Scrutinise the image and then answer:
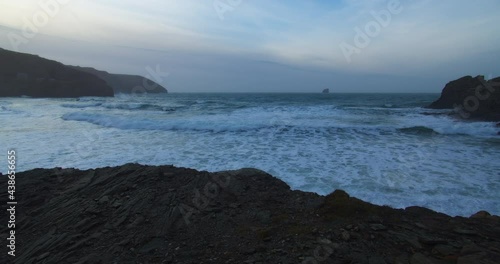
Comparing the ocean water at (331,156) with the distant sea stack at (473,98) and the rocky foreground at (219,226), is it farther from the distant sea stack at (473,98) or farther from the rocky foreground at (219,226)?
the distant sea stack at (473,98)

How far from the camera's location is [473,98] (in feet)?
103

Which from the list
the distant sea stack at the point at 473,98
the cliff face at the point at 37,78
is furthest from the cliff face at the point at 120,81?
the distant sea stack at the point at 473,98

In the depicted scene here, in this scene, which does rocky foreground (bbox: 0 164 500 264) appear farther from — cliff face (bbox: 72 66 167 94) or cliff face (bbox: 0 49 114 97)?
cliff face (bbox: 72 66 167 94)

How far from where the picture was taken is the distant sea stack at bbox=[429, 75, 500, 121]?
Answer: 2405 cm

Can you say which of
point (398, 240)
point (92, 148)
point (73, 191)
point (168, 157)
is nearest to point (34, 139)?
point (92, 148)

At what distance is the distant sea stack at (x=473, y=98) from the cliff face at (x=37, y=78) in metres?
82.4

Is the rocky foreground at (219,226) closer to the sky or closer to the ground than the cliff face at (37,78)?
closer to the ground

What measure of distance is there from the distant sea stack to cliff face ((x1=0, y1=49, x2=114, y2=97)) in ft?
270

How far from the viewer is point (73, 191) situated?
510cm

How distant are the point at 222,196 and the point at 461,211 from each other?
5.01 metres

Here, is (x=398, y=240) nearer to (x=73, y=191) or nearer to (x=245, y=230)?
(x=245, y=230)

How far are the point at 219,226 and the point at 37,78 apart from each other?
3347 inches

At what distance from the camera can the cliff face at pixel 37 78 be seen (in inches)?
2596

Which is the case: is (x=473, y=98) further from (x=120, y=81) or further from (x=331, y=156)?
(x=120, y=81)
